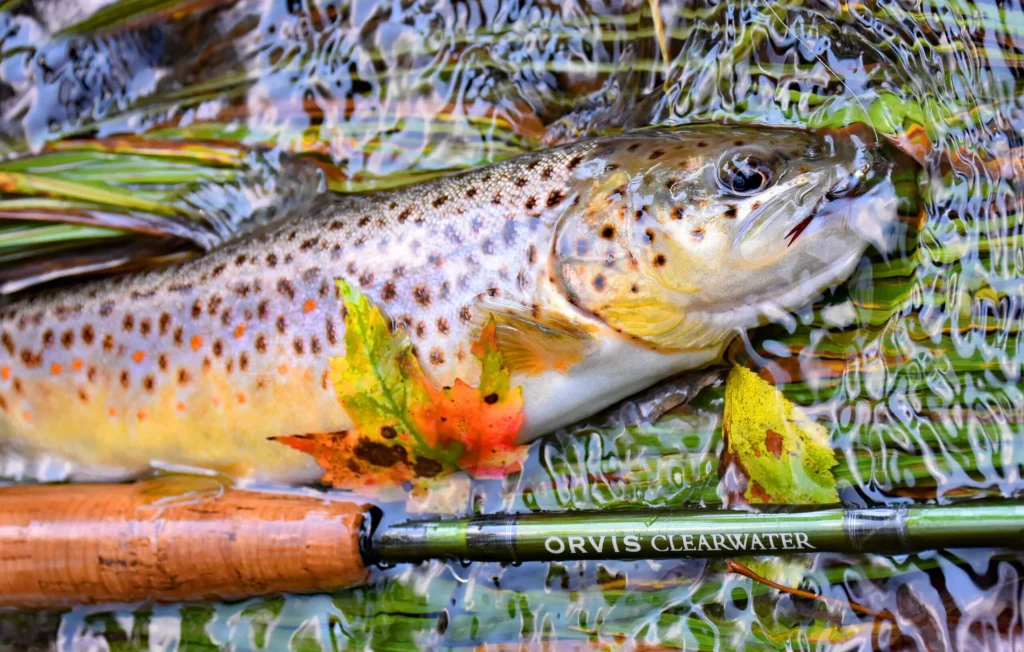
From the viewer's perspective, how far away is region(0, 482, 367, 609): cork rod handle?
77.2 inches

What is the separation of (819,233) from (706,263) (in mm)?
230

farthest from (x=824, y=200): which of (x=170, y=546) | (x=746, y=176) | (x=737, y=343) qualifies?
(x=170, y=546)

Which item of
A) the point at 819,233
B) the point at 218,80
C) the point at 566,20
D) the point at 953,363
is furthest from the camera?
the point at 218,80

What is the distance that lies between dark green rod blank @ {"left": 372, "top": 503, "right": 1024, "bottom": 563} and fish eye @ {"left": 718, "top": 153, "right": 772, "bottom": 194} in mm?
653

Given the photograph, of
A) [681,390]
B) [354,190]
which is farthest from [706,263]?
[354,190]

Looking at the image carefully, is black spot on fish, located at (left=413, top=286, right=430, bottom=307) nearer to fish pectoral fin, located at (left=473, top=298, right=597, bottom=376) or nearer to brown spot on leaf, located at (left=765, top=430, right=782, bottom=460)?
fish pectoral fin, located at (left=473, top=298, right=597, bottom=376)

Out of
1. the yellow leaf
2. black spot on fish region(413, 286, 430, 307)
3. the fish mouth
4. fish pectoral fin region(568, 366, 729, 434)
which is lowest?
the yellow leaf

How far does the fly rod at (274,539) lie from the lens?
1.74 m

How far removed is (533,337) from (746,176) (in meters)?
0.55

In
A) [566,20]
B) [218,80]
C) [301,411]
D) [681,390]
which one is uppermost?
[218,80]

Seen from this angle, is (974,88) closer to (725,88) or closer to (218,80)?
(725,88)

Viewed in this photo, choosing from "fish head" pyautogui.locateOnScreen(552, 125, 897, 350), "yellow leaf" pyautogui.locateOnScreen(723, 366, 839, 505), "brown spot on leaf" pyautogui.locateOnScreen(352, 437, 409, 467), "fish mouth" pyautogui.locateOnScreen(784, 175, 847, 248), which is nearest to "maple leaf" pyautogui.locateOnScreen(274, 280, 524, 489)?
"brown spot on leaf" pyautogui.locateOnScreen(352, 437, 409, 467)

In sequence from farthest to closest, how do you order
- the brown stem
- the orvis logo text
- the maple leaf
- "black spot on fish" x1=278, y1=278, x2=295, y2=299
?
1. "black spot on fish" x1=278, y1=278, x2=295, y2=299
2. the maple leaf
3. the brown stem
4. the orvis logo text

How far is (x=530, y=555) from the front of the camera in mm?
1869
